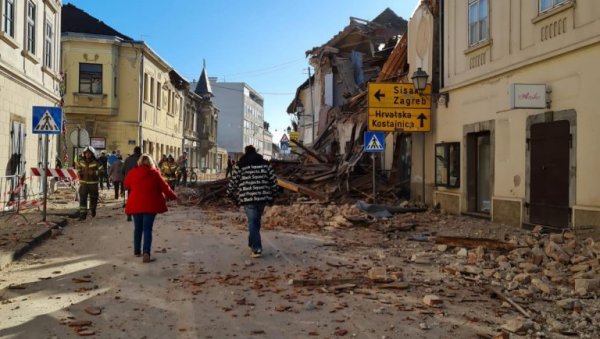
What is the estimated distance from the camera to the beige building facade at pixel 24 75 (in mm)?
14422

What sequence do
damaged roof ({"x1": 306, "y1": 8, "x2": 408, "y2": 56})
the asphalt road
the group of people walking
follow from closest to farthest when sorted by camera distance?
the asphalt road, the group of people walking, damaged roof ({"x1": 306, "y1": 8, "x2": 408, "y2": 56})

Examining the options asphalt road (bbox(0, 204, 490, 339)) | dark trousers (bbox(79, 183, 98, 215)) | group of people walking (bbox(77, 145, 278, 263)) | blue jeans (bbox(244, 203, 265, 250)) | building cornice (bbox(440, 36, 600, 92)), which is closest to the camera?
asphalt road (bbox(0, 204, 490, 339))

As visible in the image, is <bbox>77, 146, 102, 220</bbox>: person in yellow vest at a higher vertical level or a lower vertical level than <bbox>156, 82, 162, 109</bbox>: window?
lower

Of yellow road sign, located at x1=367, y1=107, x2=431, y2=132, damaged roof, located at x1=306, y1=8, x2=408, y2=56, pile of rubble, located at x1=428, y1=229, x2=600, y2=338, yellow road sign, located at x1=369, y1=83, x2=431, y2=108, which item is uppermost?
damaged roof, located at x1=306, y1=8, x2=408, y2=56

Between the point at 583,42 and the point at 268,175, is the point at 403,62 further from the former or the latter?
the point at 268,175

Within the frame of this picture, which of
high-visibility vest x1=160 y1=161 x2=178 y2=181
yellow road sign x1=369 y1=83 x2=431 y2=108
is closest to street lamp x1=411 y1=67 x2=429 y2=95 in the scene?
yellow road sign x1=369 y1=83 x2=431 y2=108

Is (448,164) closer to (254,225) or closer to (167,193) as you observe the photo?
(254,225)

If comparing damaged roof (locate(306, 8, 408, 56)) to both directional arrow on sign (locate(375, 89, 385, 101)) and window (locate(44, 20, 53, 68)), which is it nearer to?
window (locate(44, 20, 53, 68))

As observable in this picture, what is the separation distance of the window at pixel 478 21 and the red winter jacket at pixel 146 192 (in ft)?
28.1

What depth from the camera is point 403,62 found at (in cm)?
1975

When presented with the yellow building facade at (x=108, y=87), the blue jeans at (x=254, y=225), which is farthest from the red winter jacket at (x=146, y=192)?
the yellow building facade at (x=108, y=87)

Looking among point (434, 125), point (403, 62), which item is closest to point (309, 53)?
point (403, 62)

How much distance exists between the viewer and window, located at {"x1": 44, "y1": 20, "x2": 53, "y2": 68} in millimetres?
19562

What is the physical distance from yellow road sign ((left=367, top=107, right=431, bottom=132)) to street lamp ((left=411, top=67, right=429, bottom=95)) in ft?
2.77
